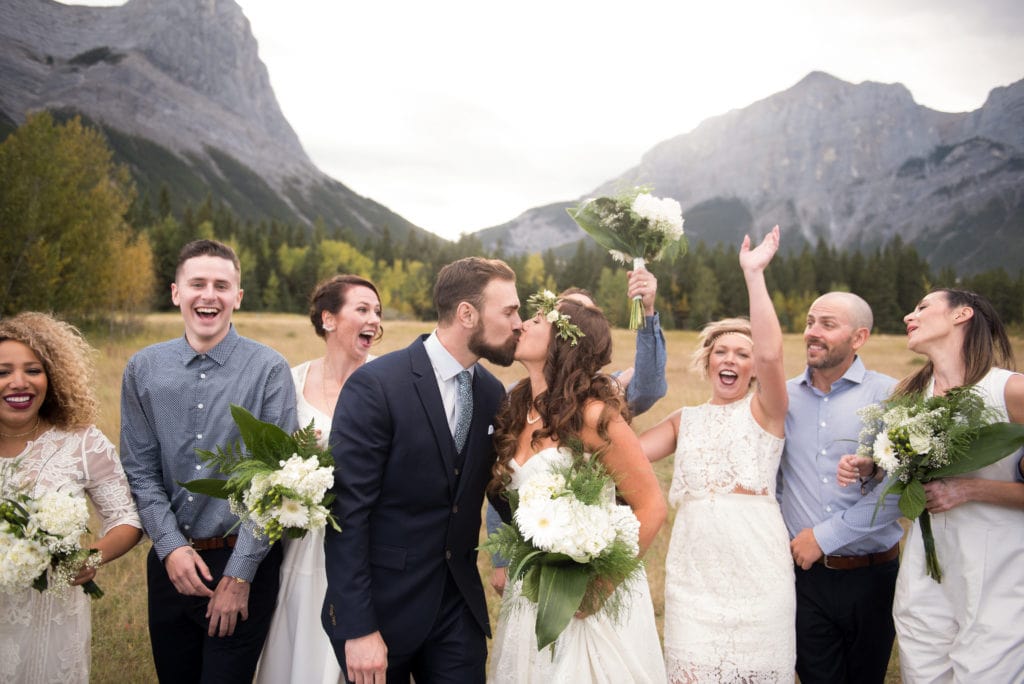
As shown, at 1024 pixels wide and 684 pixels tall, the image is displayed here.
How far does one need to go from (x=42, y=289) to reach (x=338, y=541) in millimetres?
29664

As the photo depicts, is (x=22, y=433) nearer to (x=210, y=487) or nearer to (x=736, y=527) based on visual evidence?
(x=210, y=487)

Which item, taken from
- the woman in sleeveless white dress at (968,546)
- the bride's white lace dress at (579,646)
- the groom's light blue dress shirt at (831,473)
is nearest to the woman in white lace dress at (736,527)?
the groom's light blue dress shirt at (831,473)

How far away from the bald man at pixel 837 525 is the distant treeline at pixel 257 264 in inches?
65.0

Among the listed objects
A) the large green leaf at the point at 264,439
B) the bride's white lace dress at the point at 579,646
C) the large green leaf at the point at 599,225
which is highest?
the large green leaf at the point at 599,225

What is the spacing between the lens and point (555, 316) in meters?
3.97

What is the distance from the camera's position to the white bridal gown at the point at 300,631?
443 centimetres

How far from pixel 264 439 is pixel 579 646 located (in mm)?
2015

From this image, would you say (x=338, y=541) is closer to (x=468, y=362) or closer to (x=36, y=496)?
(x=468, y=362)

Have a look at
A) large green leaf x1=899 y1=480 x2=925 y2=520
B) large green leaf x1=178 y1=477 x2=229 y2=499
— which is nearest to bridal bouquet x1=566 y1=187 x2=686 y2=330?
large green leaf x1=899 y1=480 x2=925 y2=520

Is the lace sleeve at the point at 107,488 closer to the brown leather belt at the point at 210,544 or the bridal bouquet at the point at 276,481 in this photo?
the brown leather belt at the point at 210,544

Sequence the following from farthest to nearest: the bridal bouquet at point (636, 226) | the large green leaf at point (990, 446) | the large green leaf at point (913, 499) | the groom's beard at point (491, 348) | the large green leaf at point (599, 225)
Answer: the large green leaf at point (599, 225)
the bridal bouquet at point (636, 226)
the large green leaf at point (913, 499)
the groom's beard at point (491, 348)
the large green leaf at point (990, 446)

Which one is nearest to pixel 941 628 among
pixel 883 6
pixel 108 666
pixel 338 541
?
pixel 338 541
